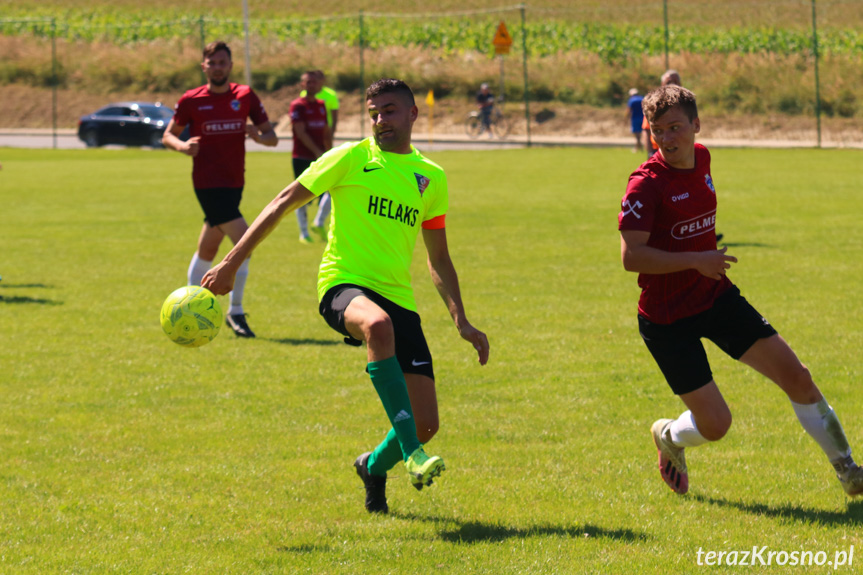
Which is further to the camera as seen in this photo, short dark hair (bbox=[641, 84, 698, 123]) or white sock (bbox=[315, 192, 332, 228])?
white sock (bbox=[315, 192, 332, 228])

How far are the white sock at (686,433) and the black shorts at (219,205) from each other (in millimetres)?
5345

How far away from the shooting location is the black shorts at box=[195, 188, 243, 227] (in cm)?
963

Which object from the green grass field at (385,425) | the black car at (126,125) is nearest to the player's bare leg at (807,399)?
the green grass field at (385,425)

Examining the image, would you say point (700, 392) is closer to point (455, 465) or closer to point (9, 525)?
point (455, 465)

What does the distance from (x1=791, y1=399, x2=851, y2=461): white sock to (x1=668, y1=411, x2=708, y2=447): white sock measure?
19.5 inches

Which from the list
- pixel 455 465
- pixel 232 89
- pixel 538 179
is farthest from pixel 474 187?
pixel 455 465

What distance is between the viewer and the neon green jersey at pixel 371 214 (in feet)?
16.6

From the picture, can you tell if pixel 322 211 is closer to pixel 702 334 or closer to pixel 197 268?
pixel 197 268

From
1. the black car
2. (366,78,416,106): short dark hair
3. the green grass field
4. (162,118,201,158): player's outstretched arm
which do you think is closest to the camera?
the green grass field

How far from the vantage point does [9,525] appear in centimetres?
499

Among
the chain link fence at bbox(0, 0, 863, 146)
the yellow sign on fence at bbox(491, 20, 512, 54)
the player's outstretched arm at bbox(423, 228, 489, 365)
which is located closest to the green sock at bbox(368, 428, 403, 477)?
the player's outstretched arm at bbox(423, 228, 489, 365)

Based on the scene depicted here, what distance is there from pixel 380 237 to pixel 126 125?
3457 cm

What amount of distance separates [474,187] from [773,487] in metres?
17.8

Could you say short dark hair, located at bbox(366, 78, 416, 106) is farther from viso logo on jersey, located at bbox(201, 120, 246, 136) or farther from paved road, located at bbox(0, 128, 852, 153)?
paved road, located at bbox(0, 128, 852, 153)
